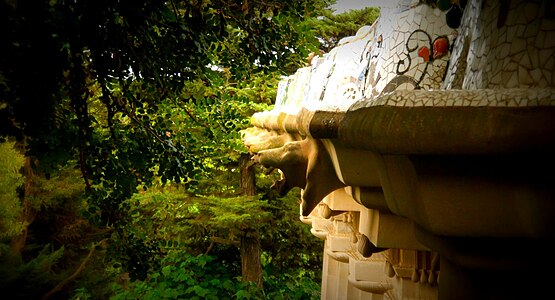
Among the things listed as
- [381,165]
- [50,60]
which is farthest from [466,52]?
[50,60]

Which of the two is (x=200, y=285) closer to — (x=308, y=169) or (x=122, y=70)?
(x=308, y=169)

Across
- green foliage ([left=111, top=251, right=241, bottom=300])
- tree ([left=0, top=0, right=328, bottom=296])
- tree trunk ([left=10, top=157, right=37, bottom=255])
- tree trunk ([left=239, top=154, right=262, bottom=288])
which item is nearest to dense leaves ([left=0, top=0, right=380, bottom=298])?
tree ([left=0, top=0, right=328, bottom=296])

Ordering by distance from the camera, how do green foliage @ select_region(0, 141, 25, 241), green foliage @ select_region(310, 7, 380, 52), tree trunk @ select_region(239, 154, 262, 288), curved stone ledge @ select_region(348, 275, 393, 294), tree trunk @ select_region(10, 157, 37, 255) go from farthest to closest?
green foliage @ select_region(310, 7, 380, 52)
tree trunk @ select_region(239, 154, 262, 288)
tree trunk @ select_region(10, 157, 37, 255)
green foliage @ select_region(0, 141, 25, 241)
curved stone ledge @ select_region(348, 275, 393, 294)

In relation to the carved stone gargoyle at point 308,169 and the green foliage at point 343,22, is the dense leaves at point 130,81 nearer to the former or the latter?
the carved stone gargoyle at point 308,169

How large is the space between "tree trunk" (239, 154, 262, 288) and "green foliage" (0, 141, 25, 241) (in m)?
4.69

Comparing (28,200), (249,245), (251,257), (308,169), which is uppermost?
(308,169)

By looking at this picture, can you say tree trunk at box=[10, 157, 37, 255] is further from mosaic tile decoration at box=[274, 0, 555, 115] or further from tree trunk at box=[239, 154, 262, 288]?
mosaic tile decoration at box=[274, 0, 555, 115]

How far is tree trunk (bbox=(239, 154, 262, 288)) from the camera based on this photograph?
35.1 feet

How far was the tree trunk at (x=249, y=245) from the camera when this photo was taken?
1069 centimetres

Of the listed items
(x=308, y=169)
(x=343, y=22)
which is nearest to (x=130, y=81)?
(x=308, y=169)

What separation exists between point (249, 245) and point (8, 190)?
5.16 meters

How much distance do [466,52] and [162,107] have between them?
6.23 feet

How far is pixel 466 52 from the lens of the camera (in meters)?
1.77

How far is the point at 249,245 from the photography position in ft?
35.4
